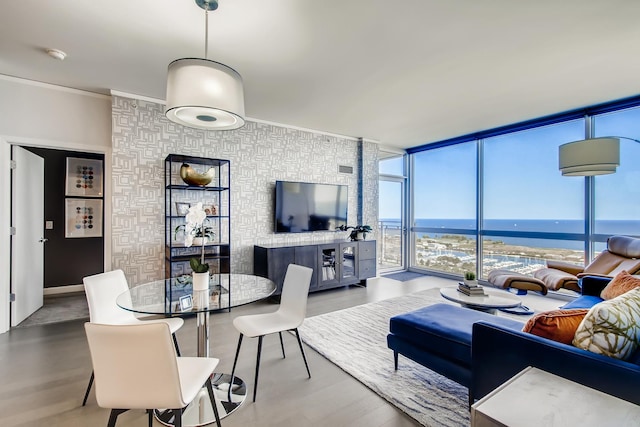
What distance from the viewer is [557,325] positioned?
1438mm

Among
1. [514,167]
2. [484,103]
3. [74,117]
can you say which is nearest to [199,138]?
[74,117]

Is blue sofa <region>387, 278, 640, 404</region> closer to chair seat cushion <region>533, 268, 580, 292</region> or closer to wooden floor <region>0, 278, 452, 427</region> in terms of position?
wooden floor <region>0, 278, 452, 427</region>

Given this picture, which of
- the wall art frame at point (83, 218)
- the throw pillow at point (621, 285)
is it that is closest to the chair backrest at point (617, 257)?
the throw pillow at point (621, 285)

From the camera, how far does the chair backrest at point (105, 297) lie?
1.99 m

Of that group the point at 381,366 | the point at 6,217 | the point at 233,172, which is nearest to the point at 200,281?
the point at 381,366

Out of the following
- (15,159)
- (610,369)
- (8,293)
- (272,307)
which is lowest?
(272,307)

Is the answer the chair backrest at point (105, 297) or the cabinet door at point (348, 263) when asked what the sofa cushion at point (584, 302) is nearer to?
the cabinet door at point (348, 263)

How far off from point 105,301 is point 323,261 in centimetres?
302

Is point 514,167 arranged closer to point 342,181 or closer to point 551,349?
point 342,181

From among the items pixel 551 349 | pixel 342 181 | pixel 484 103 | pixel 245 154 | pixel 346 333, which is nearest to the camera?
pixel 551 349

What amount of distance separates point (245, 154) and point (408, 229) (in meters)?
3.90

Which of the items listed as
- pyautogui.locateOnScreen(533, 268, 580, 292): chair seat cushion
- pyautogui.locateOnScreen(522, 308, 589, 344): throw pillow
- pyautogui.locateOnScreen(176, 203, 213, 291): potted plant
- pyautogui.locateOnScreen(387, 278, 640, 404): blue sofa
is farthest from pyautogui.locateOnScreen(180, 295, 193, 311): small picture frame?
pyautogui.locateOnScreen(533, 268, 580, 292): chair seat cushion

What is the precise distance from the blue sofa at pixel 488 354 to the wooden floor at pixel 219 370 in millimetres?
433

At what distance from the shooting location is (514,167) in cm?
503
